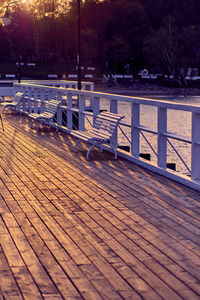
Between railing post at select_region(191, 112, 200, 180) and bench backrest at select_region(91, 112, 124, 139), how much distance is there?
8.83 ft

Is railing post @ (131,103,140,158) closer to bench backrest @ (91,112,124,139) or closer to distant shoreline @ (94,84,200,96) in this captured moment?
bench backrest @ (91,112,124,139)

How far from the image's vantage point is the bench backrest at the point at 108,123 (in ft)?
34.9

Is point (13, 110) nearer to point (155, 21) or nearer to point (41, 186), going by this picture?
point (41, 186)

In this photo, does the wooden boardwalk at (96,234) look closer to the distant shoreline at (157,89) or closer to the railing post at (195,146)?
the railing post at (195,146)

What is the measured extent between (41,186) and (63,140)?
5789 millimetres

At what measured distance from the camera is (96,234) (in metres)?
5.88

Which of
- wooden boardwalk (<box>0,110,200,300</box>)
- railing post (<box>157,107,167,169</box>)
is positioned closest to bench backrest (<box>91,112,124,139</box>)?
wooden boardwalk (<box>0,110,200,300</box>)

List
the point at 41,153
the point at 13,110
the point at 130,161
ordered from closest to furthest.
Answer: the point at 130,161 → the point at 41,153 → the point at 13,110

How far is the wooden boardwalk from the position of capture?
4520 mm

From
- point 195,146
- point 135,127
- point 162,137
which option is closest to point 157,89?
point 135,127

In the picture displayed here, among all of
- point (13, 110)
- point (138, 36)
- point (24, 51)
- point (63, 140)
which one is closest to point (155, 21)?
point (138, 36)

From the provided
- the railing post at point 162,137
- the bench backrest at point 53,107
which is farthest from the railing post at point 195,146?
the bench backrest at point 53,107

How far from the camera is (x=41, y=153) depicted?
38.6ft

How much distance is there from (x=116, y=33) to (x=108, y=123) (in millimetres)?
95949
